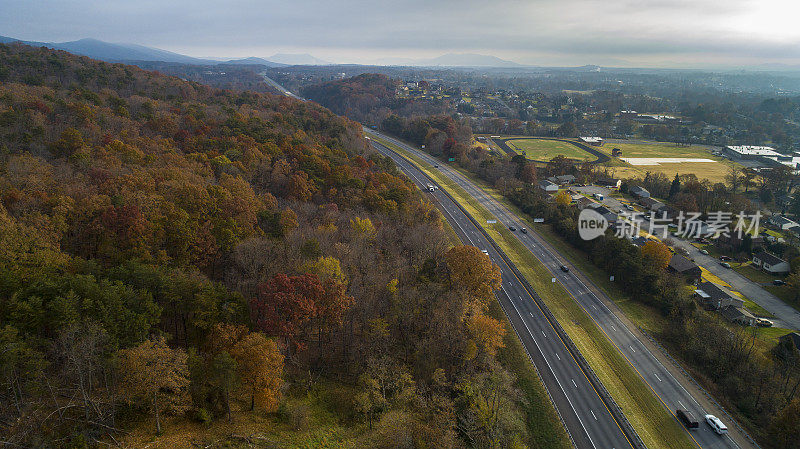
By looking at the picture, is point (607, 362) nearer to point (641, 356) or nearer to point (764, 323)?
point (641, 356)

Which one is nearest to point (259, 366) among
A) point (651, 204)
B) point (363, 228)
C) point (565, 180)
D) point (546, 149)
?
point (363, 228)

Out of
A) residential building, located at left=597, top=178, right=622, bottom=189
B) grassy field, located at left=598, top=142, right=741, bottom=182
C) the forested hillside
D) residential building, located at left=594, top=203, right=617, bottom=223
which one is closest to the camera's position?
the forested hillside

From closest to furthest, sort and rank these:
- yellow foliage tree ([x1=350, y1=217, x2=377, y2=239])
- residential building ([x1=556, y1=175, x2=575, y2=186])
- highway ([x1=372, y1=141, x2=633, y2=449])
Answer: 1. highway ([x1=372, y1=141, x2=633, y2=449])
2. yellow foliage tree ([x1=350, y1=217, x2=377, y2=239])
3. residential building ([x1=556, y1=175, x2=575, y2=186])

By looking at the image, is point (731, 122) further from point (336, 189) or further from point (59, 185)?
point (59, 185)

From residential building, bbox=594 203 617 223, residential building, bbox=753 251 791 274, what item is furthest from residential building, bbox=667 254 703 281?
residential building, bbox=594 203 617 223

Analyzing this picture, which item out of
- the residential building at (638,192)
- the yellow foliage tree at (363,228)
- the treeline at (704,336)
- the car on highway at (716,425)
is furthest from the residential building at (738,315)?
the yellow foliage tree at (363,228)

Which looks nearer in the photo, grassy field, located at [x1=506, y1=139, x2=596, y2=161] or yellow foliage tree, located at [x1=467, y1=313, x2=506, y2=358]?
yellow foliage tree, located at [x1=467, y1=313, x2=506, y2=358]

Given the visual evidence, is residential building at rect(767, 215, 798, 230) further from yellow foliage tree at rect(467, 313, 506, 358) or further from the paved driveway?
yellow foliage tree at rect(467, 313, 506, 358)
